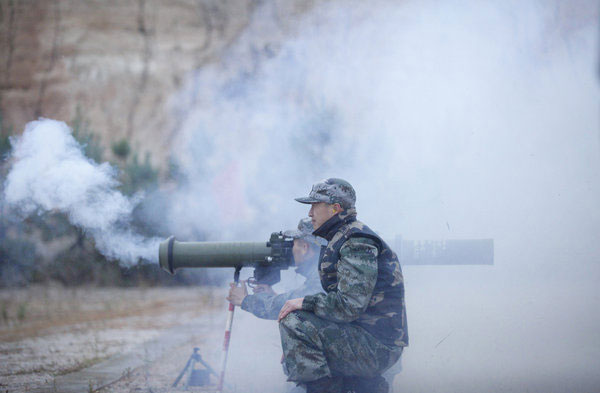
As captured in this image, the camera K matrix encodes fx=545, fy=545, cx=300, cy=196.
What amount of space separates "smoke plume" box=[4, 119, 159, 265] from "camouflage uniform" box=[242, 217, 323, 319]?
2.00 meters

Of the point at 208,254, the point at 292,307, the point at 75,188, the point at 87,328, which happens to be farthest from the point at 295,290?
the point at 87,328

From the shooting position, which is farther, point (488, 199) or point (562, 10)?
point (562, 10)

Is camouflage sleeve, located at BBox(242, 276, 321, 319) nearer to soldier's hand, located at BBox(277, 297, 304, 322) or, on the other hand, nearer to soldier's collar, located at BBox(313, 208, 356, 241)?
soldier's hand, located at BBox(277, 297, 304, 322)

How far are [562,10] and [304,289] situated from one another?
398cm

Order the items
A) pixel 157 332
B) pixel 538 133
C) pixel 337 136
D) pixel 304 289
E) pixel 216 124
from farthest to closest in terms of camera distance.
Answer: pixel 216 124, pixel 157 332, pixel 337 136, pixel 538 133, pixel 304 289

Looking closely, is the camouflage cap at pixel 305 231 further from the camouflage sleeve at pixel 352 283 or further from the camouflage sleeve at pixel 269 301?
the camouflage sleeve at pixel 352 283

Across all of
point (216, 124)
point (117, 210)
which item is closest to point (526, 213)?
point (117, 210)

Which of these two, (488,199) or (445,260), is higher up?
(488,199)

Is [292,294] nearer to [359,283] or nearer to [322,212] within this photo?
[322,212]

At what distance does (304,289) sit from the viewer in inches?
149

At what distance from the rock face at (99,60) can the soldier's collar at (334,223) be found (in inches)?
710

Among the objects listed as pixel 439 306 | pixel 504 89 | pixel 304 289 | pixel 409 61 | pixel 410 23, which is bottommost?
pixel 439 306

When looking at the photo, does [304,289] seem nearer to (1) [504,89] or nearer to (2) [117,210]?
(2) [117,210]

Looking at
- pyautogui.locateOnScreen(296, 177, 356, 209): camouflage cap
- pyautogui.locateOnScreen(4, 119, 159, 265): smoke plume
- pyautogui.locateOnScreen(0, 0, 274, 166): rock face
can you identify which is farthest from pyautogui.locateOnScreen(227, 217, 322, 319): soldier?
pyautogui.locateOnScreen(0, 0, 274, 166): rock face
